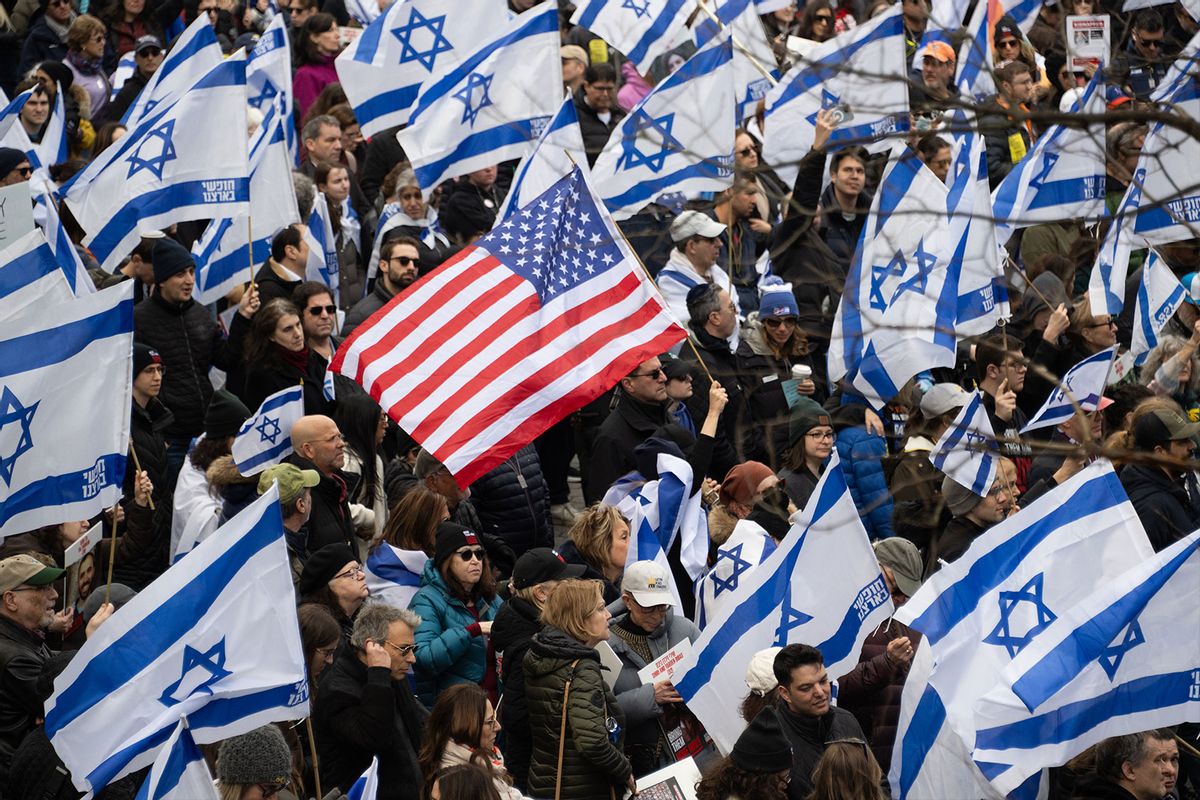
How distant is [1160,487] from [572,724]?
396cm

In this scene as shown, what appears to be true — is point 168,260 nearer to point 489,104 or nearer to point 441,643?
point 489,104

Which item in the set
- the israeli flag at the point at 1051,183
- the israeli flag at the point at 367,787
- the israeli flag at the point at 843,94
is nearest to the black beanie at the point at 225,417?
the israeli flag at the point at 367,787

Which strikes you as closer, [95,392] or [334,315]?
[95,392]

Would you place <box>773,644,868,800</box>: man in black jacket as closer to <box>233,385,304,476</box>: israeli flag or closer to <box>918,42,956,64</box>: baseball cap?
<box>233,385,304,476</box>: israeli flag

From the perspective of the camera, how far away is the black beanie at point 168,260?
12.4m

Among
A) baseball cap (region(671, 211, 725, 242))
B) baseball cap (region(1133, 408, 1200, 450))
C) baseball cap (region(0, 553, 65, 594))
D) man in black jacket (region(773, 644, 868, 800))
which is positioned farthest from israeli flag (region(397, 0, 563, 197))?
man in black jacket (region(773, 644, 868, 800))

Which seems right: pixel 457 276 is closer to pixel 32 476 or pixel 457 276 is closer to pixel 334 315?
pixel 334 315

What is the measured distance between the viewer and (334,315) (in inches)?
497

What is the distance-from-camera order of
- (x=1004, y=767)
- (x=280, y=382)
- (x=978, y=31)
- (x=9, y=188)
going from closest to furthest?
(x=1004, y=767) → (x=9, y=188) → (x=280, y=382) → (x=978, y=31)

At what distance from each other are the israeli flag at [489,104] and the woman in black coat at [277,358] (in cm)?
218

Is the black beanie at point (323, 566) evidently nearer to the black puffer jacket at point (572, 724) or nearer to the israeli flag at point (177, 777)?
the black puffer jacket at point (572, 724)

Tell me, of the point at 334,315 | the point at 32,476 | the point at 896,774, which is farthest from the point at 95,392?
the point at 896,774

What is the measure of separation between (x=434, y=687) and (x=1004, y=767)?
2823 millimetres

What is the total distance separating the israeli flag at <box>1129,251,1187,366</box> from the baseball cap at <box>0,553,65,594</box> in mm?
7779
